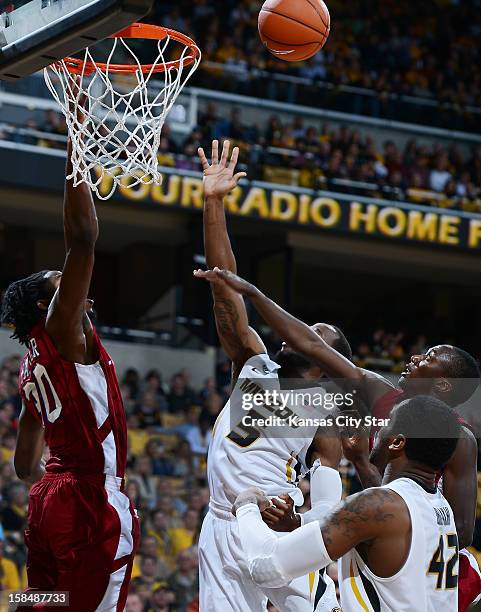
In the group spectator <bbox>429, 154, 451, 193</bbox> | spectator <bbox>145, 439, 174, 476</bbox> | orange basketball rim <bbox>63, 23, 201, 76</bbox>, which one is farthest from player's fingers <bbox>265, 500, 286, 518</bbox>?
spectator <bbox>429, 154, 451, 193</bbox>

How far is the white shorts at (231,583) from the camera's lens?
4.48 meters

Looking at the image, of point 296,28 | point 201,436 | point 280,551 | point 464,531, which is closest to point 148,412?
point 201,436

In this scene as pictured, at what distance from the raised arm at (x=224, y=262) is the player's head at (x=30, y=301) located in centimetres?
56

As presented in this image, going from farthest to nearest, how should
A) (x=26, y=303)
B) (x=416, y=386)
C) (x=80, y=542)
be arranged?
(x=416, y=386)
(x=26, y=303)
(x=80, y=542)

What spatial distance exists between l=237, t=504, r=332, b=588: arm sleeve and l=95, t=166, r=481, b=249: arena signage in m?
11.4

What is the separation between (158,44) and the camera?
17.6ft

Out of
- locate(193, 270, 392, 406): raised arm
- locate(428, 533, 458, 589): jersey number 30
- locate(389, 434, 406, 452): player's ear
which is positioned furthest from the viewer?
locate(193, 270, 392, 406): raised arm

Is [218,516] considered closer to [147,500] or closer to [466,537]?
[466,537]

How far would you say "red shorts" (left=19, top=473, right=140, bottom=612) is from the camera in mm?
4230

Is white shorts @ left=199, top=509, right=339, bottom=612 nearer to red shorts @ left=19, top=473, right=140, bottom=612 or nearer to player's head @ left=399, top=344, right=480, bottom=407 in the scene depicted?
red shorts @ left=19, top=473, right=140, bottom=612

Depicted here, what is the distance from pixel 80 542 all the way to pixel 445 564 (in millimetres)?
1480

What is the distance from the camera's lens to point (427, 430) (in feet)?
11.6

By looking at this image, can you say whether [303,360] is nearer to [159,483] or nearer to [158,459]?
[159,483]

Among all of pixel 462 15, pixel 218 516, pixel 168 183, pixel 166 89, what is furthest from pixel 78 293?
pixel 462 15
